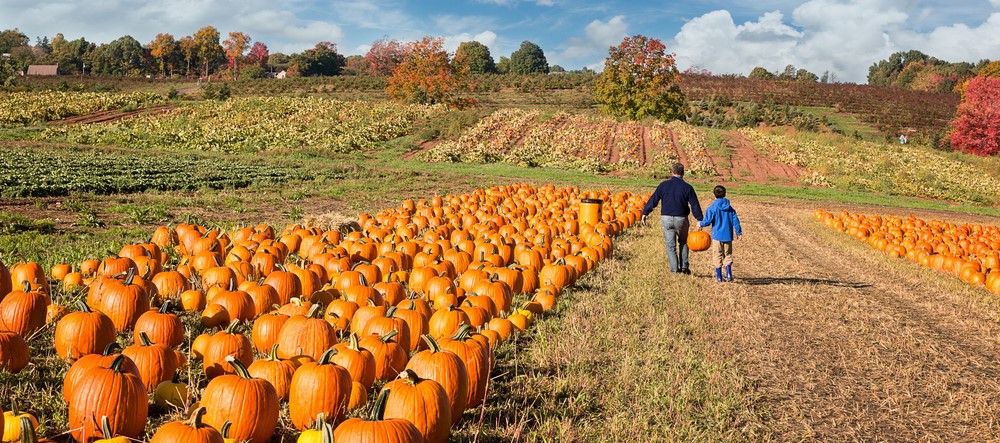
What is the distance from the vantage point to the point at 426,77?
6041 cm

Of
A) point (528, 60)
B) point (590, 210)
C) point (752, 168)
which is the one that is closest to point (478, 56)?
point (528, 60)

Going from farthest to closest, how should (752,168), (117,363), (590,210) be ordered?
1. (752,168)
2. (590,210)
3. (117,363)

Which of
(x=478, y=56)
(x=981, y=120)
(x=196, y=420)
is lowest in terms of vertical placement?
(x=196, y=420)

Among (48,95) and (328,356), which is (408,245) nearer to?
(328,356)

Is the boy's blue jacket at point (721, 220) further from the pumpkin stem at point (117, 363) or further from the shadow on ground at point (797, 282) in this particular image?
the pumpkin stem at point (117, 363)

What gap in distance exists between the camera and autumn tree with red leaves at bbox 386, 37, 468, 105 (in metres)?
60.4

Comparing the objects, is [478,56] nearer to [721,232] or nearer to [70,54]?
[70,54]

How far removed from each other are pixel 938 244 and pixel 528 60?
13114 centimetres

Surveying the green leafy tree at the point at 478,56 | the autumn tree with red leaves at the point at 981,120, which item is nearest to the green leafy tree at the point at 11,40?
the green leafy tree at the point at 478,56

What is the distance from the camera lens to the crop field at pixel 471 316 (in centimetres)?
390

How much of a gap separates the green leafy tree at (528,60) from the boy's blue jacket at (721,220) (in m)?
125

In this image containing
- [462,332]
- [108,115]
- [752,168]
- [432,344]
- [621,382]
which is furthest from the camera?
[108,115]

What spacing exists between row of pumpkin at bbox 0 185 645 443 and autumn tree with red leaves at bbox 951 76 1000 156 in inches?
1947

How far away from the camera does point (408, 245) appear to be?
8984 mm
